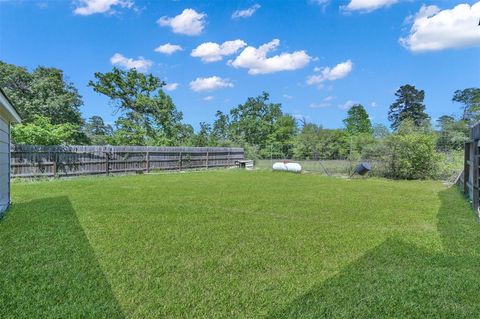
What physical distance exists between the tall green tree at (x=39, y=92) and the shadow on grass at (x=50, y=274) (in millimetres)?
16763

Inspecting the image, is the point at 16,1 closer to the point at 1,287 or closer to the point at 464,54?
the point at 1,287

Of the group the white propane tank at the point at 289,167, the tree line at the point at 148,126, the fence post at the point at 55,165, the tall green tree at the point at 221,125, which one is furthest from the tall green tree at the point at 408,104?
the fence post at the point at 55,165

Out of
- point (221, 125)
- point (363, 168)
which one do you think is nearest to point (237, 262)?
point (363, 168)

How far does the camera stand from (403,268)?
3.09 metres

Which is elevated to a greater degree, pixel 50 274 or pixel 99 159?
pixel 99 159

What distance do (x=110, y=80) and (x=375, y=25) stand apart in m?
16.4

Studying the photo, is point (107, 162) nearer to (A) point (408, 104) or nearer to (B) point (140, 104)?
(B) point (140, 104)

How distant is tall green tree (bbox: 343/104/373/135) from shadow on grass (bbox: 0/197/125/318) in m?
38.4

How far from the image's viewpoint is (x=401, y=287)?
2.64 m

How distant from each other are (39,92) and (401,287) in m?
21.9

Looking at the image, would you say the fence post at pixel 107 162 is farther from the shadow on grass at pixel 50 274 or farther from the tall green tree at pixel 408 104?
the tall green tree at pixel 408 104

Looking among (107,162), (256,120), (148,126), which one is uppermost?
(256,120)

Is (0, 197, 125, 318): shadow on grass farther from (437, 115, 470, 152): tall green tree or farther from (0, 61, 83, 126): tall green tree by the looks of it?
(437, 115, 470, 152): tall green tree

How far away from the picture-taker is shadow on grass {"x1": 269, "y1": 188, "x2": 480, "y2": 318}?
2.25 meters
